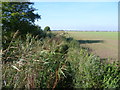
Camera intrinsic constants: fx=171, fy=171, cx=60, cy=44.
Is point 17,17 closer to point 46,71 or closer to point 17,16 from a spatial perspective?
point 17,16

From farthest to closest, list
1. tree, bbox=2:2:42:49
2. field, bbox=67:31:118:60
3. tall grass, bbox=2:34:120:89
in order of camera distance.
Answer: tree, bbox=2:2:42:49, field, bbox=67:31:118:60, tall grass, bbox=2:34:120:89

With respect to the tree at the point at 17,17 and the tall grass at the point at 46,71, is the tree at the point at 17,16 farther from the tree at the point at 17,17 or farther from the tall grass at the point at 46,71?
the tall grass at the point at 46,71

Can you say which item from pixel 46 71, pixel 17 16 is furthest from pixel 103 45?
pixel 46 71

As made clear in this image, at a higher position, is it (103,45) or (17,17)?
(17,17)

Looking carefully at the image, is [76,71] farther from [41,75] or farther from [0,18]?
[0,18]

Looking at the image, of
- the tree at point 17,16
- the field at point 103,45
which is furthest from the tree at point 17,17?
the field at point 103,45

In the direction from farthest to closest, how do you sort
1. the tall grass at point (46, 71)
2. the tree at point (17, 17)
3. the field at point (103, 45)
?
the tree at point (17, 17) < the field at point (103, 45) < the tall grass at point (46, 71)

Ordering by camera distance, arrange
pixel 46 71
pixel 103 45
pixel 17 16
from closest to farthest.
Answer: pixel 46 71, pixel 103 45, pixel 17 16

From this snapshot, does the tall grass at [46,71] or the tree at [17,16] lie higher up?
the tree at [17,16]

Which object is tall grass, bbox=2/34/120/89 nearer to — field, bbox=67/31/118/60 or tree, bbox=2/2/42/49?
field, bbox=67/31/118/60

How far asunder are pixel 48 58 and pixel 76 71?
458 millimetres

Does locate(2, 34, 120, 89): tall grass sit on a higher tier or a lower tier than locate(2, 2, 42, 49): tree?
lower

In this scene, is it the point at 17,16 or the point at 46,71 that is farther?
the point at 17,16

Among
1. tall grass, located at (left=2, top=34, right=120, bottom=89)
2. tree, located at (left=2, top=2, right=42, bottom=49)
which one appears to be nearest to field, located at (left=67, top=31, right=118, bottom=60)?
tall grass, located at (left=2, top=34, right=120, bottom=89)
